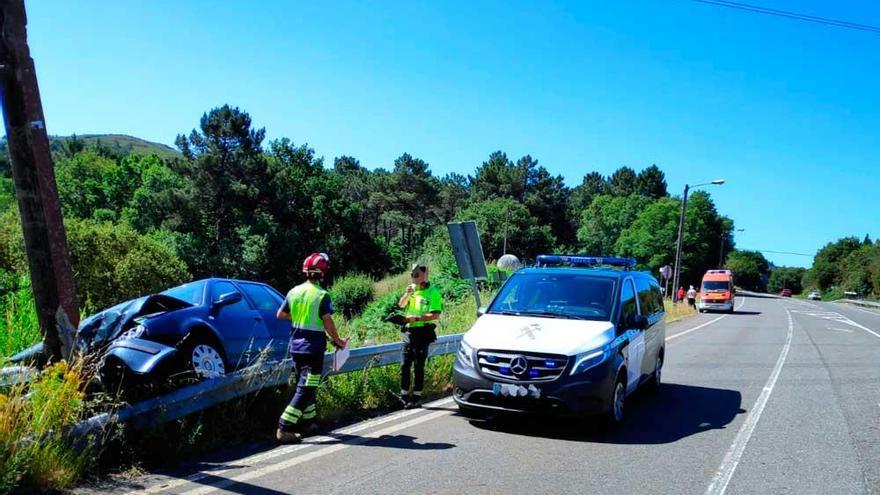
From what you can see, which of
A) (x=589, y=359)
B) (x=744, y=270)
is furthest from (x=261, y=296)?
(x=744, y=270)

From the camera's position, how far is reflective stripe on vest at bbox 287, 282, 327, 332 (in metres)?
6.35

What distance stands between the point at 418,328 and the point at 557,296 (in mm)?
1787

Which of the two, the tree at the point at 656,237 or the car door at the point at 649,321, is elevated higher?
the tree at the point at 656,237

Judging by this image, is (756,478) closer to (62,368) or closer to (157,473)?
(157,473)

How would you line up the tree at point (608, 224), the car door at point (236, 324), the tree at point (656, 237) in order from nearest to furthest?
the car door at point (236, 324), the tree at point (656, 237), the tree at point (608, 224)

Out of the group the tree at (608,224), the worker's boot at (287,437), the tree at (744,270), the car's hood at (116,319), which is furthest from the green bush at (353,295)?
the tree at (744,270)

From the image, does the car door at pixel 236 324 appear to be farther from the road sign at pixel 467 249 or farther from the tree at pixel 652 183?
the tree at pixel 652 183

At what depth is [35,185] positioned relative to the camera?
5.41 meters

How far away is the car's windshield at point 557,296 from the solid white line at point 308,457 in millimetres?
1621

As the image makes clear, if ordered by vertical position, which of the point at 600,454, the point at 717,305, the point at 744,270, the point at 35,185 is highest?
the point at 744,270

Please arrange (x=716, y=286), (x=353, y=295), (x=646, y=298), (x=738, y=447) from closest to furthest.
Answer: (x=738, y=447)
(x=646, y=298)
(x=353, y=295)
(x=716, y=286)

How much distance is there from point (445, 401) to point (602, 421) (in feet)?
7.67

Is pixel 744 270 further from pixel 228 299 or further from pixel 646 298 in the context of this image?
pixel 228 299

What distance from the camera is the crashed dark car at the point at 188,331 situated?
613 centimetres
